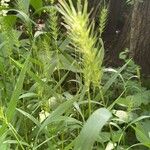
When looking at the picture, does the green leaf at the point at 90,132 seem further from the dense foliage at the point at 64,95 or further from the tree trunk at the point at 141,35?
the tree trunk at the point at 141,35

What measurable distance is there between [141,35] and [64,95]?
4.82ft

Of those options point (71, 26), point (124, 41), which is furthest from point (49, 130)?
point (124, 41)

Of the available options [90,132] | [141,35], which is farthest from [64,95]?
[141,35]

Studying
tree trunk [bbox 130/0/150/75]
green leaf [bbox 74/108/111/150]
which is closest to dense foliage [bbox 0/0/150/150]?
green leaf [bbox 74/108/111/150]

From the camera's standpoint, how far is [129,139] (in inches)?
103

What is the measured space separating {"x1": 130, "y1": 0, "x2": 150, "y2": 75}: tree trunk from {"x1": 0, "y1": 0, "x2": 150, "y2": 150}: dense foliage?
41cm

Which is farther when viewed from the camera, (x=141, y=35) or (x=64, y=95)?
(x=141, y=35)

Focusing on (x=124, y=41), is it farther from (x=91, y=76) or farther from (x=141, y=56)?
(x=91, y=76)

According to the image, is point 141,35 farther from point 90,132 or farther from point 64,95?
point 90,132

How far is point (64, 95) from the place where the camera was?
7.14 ft

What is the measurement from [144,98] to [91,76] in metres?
1.54

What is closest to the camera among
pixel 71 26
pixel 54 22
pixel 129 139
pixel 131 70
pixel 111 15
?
pixel 71 26

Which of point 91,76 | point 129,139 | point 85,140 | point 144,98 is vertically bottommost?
point 129,139

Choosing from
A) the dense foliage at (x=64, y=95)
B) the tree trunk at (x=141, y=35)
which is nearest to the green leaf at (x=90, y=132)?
the dense foliage at (x=64, y=95)
